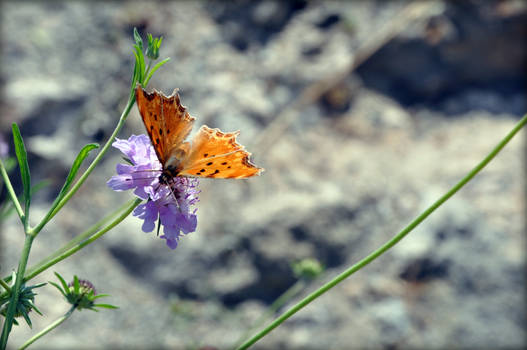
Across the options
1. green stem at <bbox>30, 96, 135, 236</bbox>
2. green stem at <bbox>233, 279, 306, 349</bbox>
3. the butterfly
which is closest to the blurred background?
green stem at <bbox>233, 279, 306, 349</bbox>

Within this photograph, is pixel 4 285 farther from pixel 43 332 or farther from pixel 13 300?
pixel 43 332

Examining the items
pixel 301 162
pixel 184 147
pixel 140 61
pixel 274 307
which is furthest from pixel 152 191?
pixel 301 162

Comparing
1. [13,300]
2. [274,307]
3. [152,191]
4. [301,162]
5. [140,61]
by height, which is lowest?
[274,307]

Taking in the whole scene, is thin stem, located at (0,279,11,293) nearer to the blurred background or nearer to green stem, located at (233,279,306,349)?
green stem, located at (233,279,306,349)

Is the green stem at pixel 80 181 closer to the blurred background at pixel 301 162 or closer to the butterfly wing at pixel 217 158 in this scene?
the butterfly wing at pixel 217 158

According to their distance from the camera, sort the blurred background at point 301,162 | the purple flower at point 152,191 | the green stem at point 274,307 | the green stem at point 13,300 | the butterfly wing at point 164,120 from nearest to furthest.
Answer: the green stem at point 13,300, the butterfly wing at point 164,120, the purple flower at point 152,191, the green stem at point 274,307, the blurred background at point 301,162

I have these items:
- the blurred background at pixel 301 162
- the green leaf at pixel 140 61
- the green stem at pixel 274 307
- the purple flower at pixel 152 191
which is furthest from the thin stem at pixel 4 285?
the blurred background at pixel 301 162
